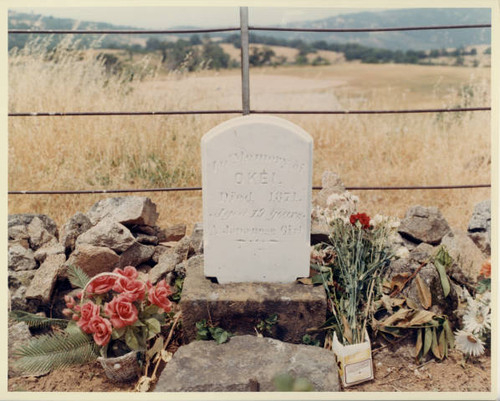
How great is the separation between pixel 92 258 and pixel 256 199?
1117mm

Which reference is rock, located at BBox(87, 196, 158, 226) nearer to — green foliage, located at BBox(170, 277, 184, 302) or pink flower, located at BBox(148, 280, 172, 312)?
green foliage, located at BBox(170, 277, 184, 302)

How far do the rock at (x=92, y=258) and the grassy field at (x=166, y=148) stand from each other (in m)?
1.06

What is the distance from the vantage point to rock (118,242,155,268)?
3.34 m

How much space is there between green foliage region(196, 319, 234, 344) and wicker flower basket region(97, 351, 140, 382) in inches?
12.5

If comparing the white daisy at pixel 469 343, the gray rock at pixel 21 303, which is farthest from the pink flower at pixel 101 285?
the white daisy at pixel 469 343

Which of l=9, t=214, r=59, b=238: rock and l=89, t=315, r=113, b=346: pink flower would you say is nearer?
l=89, t=315, r=113, b=346: pink flower

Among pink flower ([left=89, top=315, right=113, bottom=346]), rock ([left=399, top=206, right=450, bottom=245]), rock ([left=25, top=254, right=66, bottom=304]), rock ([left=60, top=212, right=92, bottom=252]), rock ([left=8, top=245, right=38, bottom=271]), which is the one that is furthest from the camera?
rock ([left=399, top=206, right=450, bottom=245])

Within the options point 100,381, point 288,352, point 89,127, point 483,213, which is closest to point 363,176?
point 483,213

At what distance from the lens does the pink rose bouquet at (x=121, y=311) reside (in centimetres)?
252

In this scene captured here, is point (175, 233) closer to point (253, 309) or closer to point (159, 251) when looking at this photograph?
point (159, 251)

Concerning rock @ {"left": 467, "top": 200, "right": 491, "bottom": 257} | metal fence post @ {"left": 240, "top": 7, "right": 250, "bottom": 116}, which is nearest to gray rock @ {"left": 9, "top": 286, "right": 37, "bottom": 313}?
metal fence post @ {"left": 240, "top": 7, "right": 250, "bottom": 116}

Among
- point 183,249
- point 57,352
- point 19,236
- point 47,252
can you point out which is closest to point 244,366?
point 57,352

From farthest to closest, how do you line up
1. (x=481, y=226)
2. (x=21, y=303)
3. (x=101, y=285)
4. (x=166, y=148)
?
(x=166, y=148)
(x=481, y=226)
(x=21, y=303)
(x=101, y=285)

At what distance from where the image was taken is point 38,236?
3518 mm
